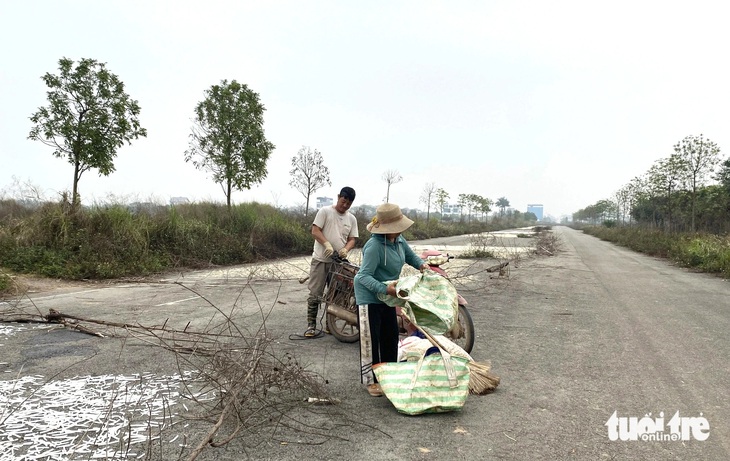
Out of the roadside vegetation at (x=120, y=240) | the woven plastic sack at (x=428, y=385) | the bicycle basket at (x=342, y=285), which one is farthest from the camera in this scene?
the roadside vegetation at (x=120, y=240)

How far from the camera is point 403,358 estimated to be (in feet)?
11.4

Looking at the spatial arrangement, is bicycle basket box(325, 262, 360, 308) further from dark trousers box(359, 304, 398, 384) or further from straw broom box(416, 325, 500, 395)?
straw broom box(416, 325, 500, 395)

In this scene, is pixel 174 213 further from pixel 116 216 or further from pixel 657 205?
pixel 657 205

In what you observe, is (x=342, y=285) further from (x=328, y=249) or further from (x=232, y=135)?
(x=232, y=135)

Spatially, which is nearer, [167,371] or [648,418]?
[648,418]

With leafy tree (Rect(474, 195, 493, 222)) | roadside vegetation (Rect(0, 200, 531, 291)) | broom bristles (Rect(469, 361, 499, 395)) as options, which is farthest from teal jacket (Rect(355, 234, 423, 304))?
leafy tree (Rect(474, 195, 493, 222))

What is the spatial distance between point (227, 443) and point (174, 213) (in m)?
13.2

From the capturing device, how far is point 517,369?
13.9 feet

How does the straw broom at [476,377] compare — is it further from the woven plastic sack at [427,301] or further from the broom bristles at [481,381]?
the woven plastic sack at [427,301]

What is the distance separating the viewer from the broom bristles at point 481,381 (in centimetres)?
360

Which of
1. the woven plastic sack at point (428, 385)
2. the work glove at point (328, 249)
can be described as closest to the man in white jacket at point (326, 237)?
the work glove at point (328, 249)

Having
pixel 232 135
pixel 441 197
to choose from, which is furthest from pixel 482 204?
pixel 232 135

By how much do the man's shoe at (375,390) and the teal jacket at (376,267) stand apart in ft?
2.27

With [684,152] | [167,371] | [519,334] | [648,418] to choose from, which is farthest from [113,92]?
[684,152]
